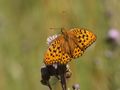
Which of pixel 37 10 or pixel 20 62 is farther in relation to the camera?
pixel 37 10

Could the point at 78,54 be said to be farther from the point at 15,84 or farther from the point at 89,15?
the point at 89,15

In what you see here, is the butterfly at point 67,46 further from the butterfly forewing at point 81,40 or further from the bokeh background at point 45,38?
the bokeh background at point 45,38

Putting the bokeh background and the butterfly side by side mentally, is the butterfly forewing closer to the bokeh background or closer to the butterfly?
the butterfly

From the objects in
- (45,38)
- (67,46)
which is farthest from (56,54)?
(45,38)

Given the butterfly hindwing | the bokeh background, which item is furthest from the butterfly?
the bokeh background

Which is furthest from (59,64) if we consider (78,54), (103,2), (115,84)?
(103,2)
